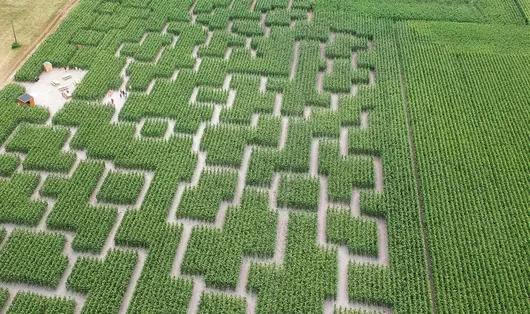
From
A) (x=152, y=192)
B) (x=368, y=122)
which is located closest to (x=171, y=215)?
(x=152, y=192)

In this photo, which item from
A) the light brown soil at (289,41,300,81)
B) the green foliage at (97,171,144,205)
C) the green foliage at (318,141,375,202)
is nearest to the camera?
the green foliage at (97,171,144,205)

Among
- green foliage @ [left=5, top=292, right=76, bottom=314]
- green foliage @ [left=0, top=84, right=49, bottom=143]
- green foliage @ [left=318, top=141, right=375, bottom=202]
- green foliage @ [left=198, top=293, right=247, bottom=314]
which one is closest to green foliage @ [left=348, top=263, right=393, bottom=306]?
green foliage @ [left=318, top=141, right=375, bottom=202]

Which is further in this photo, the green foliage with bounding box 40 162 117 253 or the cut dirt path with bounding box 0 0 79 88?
the cut dirt path with bounding box 0 0 79 88

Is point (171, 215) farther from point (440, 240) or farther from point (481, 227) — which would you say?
point (481, 227)

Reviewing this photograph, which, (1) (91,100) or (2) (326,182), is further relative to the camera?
(1) (91,100)

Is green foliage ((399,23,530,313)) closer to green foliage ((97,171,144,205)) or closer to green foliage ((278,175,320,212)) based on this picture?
green foliage ((278,175,320,212))

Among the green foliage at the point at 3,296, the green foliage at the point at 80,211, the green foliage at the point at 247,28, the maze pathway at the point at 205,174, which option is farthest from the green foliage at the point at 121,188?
the green foliage at the point at 247,28
